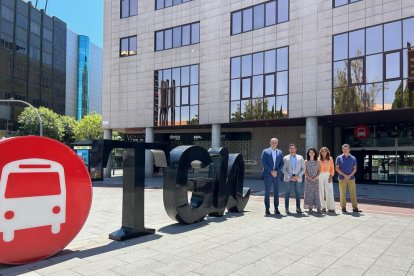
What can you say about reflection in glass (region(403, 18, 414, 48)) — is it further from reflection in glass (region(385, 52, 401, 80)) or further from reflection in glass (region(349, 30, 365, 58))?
reflection in glass (region(349, 30, 365, 58))

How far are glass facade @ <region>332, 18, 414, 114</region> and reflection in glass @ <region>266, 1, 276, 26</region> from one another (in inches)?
168

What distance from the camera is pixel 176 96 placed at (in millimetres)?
26609

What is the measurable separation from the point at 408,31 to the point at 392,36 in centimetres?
71

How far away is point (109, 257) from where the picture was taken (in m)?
5.67

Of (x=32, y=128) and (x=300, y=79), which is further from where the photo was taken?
(x=32, y=128)

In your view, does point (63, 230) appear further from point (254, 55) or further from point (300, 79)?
point (254, 55)

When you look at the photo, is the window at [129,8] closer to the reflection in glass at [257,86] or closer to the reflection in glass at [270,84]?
the reflection in glass at [257,86]

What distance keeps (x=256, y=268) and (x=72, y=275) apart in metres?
2.48

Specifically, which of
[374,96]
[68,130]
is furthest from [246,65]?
[68,130]

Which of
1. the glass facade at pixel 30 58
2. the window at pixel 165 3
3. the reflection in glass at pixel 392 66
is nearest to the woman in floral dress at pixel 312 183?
the reflection in glass at pixel 392 66

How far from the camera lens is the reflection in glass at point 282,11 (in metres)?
21.8

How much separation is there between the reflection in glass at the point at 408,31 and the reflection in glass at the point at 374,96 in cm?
221

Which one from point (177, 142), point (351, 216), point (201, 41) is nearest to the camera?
point (351, 216)

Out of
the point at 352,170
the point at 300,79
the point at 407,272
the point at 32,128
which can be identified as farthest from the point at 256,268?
the point at 32,128
